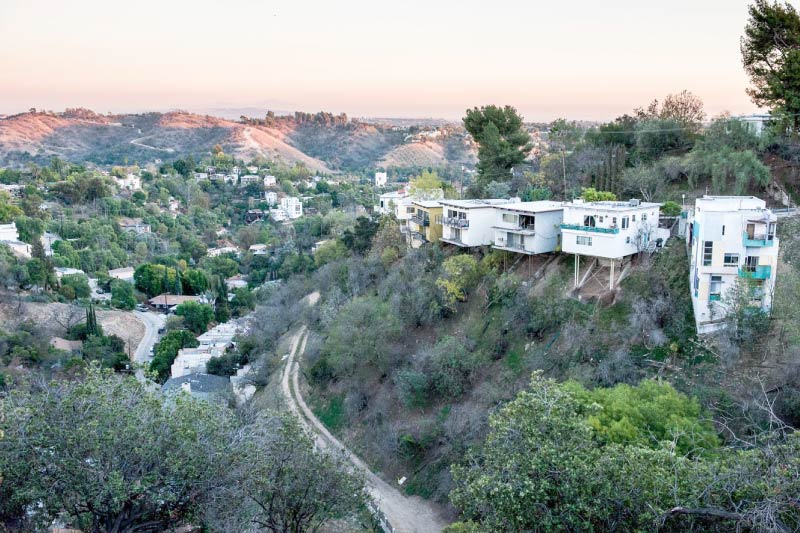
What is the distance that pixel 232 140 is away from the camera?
124m

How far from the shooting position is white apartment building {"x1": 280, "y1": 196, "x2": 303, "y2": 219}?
67.0 metres

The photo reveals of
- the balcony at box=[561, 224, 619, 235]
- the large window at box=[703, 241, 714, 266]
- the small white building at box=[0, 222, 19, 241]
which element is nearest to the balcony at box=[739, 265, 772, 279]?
the large window at box=[703, 241, 714, 266]

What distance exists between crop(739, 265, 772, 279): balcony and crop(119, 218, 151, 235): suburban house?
50033 mm

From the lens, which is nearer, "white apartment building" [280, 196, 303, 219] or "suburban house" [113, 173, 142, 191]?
"white apartment building" [280, 196, 303, 219]

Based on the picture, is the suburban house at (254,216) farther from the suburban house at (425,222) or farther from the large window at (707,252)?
the large window at (707,252)

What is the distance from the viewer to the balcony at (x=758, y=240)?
583 inches

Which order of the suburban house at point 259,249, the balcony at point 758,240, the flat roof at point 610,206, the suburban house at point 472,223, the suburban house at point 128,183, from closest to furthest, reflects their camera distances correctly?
the balcony at point 758,240, the flat roof at point 610,206, the suburban house at point 472,223, the suburban house at point 259,249, the suburban house at point 128,183

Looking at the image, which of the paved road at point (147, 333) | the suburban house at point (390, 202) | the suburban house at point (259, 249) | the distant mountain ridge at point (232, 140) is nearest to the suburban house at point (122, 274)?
the paved road at point (147, 333)

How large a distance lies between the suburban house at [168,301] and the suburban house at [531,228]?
27.3 m

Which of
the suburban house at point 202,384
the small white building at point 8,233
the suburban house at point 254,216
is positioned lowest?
the suburban house at point 202,384

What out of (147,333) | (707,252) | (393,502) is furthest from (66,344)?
(707,252)

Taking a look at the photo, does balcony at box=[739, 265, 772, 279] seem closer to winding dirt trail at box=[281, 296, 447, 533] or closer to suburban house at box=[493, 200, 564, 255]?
suburban house at box=[493, 200, 564, 255]

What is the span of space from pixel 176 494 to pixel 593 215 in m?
12.8

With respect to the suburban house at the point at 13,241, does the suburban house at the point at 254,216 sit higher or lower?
lower
